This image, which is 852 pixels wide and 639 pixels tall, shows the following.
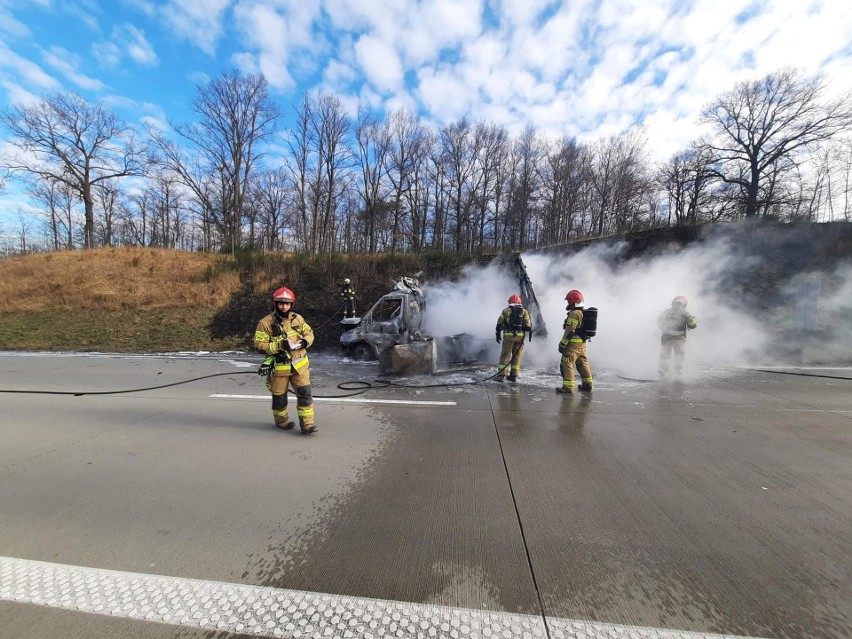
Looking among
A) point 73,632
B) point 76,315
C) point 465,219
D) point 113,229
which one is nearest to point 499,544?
point 73,632

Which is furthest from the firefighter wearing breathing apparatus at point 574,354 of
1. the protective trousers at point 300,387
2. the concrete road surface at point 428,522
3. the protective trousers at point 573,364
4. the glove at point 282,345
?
the glove at point 282,345

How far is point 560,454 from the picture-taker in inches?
156

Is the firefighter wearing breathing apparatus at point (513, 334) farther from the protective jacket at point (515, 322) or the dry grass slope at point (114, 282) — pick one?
the dry grass slope at point (114, 282)

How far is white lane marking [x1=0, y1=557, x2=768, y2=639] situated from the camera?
181cm

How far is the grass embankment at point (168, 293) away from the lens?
13312mm

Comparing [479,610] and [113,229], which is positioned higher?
[113,229]

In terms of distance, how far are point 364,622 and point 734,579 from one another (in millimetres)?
2200

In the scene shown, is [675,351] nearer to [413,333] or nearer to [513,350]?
[513,350]

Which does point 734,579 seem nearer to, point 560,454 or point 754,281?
point 560,454

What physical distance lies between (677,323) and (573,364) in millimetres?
3086

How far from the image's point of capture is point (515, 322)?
7.37m

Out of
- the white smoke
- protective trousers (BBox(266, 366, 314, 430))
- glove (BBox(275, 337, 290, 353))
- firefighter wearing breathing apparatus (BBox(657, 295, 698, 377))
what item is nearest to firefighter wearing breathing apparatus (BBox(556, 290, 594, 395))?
the white smoke

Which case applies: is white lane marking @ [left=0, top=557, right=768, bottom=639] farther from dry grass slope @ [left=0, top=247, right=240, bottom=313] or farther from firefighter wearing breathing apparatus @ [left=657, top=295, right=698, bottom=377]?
dry grass slope @ [left=0, top=247, right=240, bottom=313]

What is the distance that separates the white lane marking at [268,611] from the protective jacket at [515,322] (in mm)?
5708
